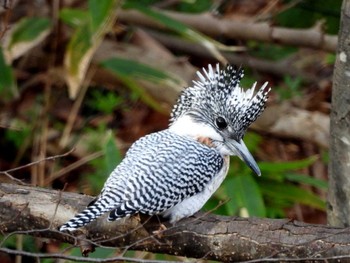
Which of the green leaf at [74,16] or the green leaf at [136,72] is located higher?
the green leaf at [74,16]

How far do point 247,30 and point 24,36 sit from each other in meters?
1.56

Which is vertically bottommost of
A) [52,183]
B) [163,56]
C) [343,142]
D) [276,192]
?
[52,183]

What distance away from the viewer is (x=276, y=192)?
19.7 ft

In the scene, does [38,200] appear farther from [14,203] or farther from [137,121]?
[137,121]

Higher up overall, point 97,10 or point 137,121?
point 97,10

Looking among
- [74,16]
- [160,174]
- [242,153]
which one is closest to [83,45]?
[74,16]

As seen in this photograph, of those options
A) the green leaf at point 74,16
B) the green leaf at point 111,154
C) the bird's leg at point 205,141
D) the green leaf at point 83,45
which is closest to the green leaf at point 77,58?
the green leaf at point 83,45

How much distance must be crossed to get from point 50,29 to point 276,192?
6.38 ft

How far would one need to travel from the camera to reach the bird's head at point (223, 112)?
14.6ft

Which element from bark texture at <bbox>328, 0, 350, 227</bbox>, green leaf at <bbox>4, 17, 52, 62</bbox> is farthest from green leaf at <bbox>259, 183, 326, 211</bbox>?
green leaf at <bbox>4, 17, 52, 62</bbox>

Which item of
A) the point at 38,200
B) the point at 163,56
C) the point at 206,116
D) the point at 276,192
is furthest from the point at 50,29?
the point at 38,200

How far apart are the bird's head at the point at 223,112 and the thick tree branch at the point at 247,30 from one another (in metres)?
2.06

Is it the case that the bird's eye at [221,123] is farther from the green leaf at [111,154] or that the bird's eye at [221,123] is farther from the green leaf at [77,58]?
the green leaf at [77,58]

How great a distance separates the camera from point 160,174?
397cm
